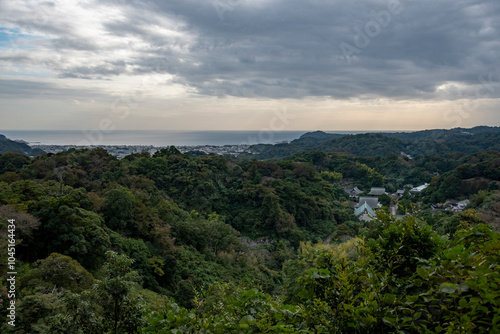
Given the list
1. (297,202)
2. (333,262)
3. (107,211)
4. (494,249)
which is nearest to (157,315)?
(333,262)

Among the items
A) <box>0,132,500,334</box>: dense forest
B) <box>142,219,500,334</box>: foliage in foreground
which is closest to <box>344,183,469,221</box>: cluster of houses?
<box>0,132,500,334</box>: dense forest

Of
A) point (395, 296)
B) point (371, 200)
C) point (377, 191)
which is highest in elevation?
point (395, 296)

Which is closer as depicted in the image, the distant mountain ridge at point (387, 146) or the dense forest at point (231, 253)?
the dense forest at point (231, 253)

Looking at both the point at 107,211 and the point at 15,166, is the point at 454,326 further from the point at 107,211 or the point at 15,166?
the point at 15,166

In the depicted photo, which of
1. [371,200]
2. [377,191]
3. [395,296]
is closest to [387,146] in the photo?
[377,191]

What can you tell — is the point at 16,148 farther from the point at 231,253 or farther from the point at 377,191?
the point at 377,191

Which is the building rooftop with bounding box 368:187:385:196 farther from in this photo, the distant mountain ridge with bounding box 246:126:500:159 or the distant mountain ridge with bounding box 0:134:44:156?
the distant mountain ridge with bounding box 0:134:44:156

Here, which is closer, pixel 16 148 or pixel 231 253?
pixel 231 253

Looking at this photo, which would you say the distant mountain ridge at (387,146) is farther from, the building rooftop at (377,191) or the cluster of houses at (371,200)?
the building rooftop at (377,191)

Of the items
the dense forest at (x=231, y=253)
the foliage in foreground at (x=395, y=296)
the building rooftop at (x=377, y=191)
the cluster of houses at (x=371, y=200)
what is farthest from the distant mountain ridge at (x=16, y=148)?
the foliage in foreground at (x=395, y=296)
